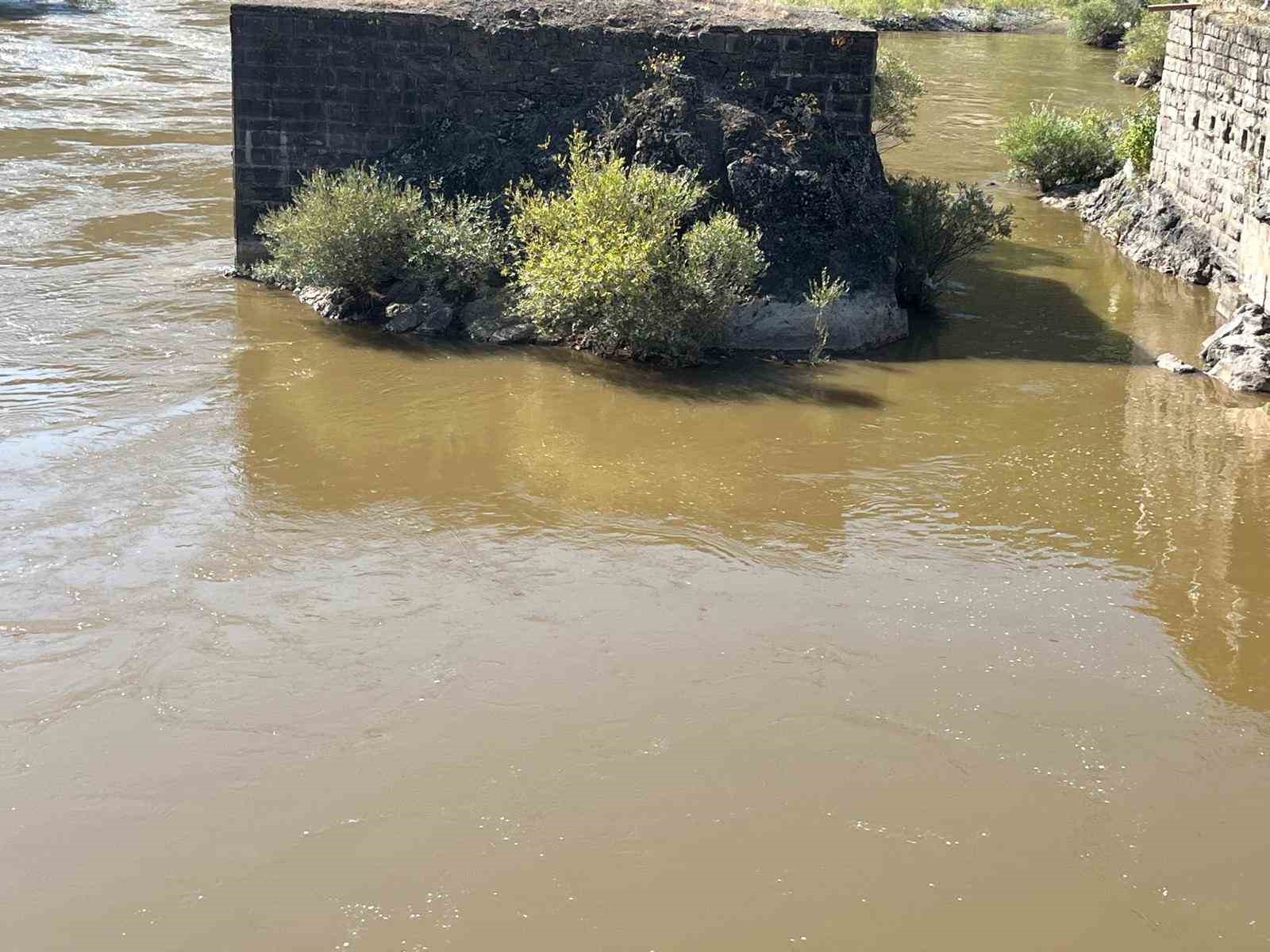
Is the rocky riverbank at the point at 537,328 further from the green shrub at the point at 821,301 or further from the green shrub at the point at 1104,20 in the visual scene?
the green shrub at the point at 1104,20

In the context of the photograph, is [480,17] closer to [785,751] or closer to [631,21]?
[631,21]

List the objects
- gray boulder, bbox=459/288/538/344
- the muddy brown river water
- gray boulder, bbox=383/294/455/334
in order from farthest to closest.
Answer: gray boulder, bbox=383/294/455/334 → gray boulder, bbox=459/288/538/344 → the muddy brown river water

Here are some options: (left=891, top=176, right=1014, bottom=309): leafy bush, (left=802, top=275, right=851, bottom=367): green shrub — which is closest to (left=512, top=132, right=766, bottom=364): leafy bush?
(left=802, top=275, right=851, bottom=367): green shrub

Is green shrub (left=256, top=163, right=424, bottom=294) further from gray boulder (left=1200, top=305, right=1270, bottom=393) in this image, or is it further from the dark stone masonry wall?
gray boulder (left=1200, top=305, right=1270, bottom=393)

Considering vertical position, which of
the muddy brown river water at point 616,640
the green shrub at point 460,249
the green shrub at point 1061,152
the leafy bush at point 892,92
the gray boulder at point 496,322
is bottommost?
the muddy brown river water at point 616,640

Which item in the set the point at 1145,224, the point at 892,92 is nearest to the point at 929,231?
the point at 1145,224

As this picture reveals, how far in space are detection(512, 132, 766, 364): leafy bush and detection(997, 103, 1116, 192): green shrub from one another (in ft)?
28.9

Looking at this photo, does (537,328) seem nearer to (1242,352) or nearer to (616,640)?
(616,640)

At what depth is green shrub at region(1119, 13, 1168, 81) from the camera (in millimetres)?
28109

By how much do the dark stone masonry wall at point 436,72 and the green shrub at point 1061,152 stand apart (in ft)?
23.2

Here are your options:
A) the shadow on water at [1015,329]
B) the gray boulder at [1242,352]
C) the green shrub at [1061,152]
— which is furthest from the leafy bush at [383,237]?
the green shrub at [1061,152]

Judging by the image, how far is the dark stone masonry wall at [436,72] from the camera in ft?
45.1

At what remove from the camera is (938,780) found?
7250mm

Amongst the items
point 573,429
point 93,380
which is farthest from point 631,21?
point 93,380
